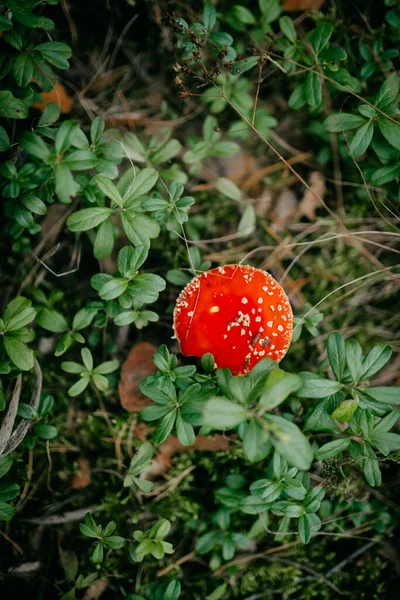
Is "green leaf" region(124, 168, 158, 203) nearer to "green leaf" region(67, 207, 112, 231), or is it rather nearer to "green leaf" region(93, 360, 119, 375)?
"green leaf" region(67, 207, 112, 231)

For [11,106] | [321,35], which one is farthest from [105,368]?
[321,35]

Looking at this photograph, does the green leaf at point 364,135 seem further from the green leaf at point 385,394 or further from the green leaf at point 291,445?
the green leaf at point 291,445

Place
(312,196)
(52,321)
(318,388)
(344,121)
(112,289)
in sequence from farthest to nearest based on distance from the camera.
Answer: (312,196), (52,321), (344,121), (112,289), (318,388)

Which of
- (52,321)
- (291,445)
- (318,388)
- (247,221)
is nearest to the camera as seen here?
(291,445)

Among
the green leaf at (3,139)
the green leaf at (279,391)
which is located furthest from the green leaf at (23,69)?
the green leaf at (279,391)

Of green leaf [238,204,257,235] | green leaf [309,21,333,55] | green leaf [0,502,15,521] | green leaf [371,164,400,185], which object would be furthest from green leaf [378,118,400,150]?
green leaf [0,502,15,521]

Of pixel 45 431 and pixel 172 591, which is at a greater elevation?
pixel 45 431

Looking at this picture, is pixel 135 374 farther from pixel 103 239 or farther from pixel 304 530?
pixel 304 530
